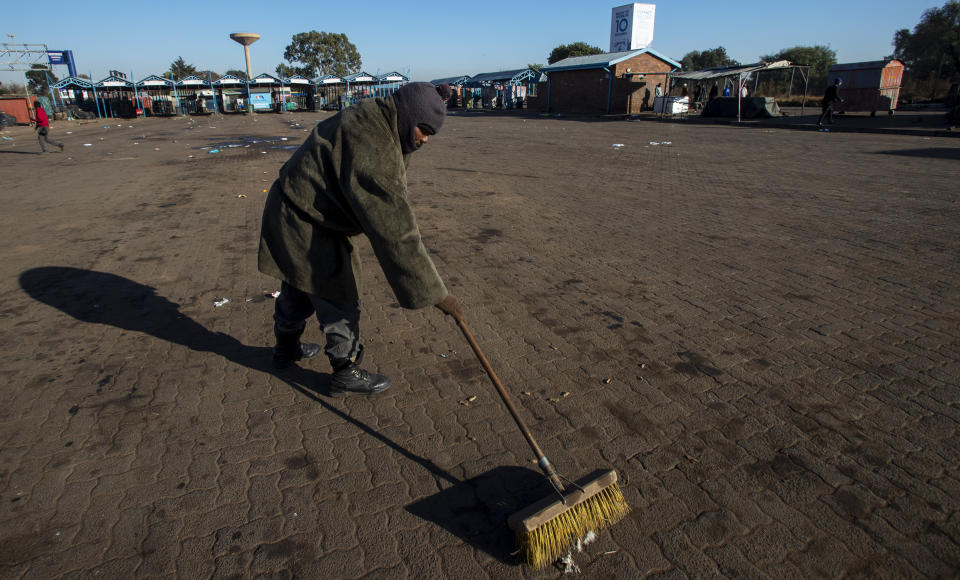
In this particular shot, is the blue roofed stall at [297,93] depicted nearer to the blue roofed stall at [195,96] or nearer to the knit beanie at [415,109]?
the blue roofed stall at [195,96]

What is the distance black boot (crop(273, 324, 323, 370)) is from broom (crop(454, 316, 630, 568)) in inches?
61.3

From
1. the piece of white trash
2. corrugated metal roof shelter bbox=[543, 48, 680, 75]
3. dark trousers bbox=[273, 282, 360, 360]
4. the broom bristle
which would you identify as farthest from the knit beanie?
corrugated metal roof shelter bbox=[543, 48, 680, 75]

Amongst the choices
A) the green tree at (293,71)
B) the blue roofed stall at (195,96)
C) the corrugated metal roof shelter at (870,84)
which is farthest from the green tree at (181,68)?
the corrugated metal roof shelter at (870,84)

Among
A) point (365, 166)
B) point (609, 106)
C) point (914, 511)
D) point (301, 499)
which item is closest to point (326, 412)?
point (301, 499)

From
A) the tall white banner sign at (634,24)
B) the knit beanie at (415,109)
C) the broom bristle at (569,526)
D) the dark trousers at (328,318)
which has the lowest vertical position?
the broom bristle at (569,526)

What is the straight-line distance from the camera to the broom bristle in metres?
1.99

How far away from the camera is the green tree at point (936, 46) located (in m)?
37.6

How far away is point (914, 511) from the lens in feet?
7.32

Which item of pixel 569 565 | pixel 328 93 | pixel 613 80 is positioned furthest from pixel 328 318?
pixel 328 93

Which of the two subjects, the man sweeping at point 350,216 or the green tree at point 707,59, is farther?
the green tree at point 707,59

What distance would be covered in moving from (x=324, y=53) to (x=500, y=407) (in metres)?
93.5

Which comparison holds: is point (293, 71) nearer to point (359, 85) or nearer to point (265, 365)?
point (359, 85)

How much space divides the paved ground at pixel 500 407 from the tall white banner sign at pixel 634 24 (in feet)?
145

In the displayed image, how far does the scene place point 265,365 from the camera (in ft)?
11.4
